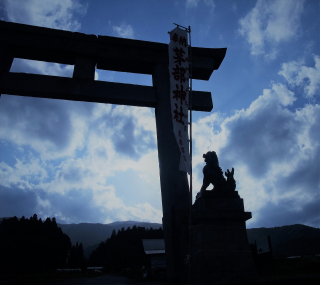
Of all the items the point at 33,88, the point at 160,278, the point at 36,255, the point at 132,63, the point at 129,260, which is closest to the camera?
the point at 33,88

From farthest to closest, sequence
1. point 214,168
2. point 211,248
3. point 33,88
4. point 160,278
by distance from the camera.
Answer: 1. point 160,278
2. point 33,88
3. point 214,168
4. point 211,248

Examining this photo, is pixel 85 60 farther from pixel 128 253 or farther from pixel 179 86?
pixel 128 253

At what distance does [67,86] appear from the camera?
7.30 metres

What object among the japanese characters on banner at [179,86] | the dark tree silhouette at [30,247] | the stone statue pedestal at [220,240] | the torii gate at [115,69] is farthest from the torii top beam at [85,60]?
the dark tree silhouette at [30,247]

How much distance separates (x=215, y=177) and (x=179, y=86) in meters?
2.43

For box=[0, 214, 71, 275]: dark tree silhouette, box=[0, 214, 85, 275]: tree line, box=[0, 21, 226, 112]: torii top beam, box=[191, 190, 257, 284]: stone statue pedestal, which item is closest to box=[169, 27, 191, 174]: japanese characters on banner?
box=[191, 190, 257, 284]: stone statue pedestal

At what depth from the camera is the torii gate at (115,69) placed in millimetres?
6625

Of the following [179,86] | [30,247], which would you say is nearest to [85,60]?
[179,86]

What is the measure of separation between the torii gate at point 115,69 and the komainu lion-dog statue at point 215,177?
0.85 m

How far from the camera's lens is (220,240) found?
5.01m

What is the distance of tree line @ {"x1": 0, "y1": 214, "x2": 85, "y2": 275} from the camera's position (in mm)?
32031

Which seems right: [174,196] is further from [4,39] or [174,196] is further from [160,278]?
[160,278]

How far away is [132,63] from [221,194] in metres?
5.24

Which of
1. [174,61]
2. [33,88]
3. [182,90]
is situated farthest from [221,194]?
[33,88]
